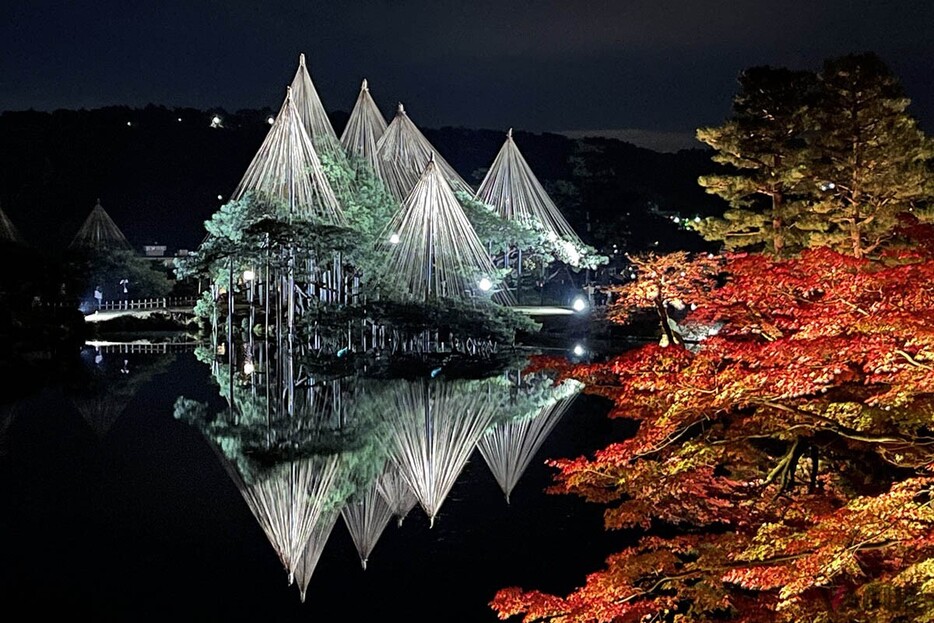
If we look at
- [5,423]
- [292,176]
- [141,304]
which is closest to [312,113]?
[292,176]

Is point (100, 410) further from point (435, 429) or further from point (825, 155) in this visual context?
point (825, 155)

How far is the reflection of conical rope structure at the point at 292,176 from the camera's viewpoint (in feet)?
92.5

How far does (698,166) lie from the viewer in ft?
227

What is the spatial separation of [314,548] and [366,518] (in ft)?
3.53

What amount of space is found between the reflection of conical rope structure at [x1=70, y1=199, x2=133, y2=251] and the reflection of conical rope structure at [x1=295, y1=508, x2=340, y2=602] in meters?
36.2

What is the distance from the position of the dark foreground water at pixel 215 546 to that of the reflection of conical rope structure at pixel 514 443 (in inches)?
6.5

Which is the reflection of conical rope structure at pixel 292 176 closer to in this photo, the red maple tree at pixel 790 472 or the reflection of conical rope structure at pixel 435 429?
the reflection of conical rope structure at pixel 435 429

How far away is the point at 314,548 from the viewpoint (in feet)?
32.9

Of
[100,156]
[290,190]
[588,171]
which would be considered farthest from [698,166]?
[290,190]

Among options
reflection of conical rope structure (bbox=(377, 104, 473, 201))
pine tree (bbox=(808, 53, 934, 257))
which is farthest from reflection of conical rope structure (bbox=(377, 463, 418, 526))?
reflection of conical rope structure (bbox=(377, 104, 473, 201))

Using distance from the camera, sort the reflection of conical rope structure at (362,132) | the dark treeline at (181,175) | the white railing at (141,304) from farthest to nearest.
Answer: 1. the dark treeline at (181,175)
2. the white railing at (141,304)
3. the reflection of conical rope structure at (362,132)

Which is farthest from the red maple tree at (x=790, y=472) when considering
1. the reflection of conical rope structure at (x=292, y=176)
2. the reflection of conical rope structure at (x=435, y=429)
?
the reflection of conical rope structure at (x=292, y=176)

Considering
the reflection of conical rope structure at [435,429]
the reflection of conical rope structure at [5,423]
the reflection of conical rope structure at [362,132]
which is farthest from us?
the reflection of conical rope structure at [362,132]

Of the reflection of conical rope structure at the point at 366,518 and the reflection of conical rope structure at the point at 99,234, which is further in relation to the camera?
the reflection of conical rope structure at the point at 99,234
